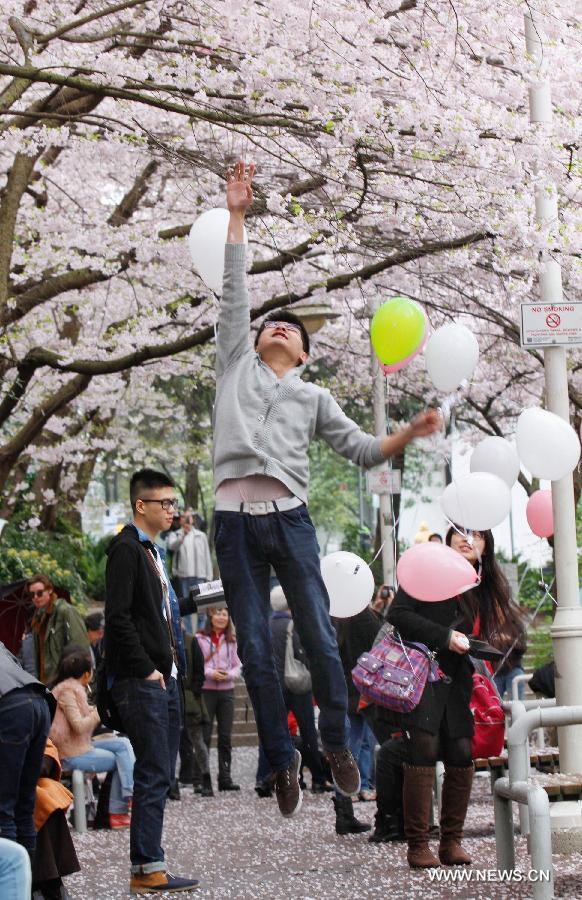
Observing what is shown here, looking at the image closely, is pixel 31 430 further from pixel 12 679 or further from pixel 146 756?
pixel 12 679

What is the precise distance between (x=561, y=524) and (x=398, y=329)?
7.60 feet

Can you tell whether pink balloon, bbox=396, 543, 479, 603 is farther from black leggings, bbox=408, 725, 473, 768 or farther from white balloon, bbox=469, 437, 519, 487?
white balloon, bbox=469, 437, 519, 487

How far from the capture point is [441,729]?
7445mm

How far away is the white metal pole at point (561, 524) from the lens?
8.70 meters

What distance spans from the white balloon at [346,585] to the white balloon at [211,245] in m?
2.40

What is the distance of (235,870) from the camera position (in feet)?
27.2

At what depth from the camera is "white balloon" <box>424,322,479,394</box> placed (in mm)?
8461

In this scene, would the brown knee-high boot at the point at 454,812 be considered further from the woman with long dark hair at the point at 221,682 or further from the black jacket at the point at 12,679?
the woman with long dark hair at the point at 221,682

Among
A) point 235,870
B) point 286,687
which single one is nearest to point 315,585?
point 235,870

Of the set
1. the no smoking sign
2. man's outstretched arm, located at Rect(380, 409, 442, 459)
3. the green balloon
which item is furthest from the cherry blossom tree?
man's outstretched arm, located at Rect(380, 409, 442, 459)

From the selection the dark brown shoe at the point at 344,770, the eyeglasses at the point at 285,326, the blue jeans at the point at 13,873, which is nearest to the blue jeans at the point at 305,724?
the dark brown shoe at the point at 344,770

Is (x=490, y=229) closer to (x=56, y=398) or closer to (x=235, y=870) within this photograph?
(x=235, y=870)

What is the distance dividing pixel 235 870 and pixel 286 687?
419 centimetres

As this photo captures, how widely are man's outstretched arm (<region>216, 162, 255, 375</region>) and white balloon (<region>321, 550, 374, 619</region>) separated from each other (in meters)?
3.06
